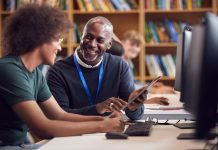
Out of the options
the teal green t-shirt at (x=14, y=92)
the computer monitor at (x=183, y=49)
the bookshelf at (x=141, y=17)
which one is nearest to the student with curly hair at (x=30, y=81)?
the teal green t-shirt at (x=14, y=92)

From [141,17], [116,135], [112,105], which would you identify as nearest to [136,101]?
[112,105]

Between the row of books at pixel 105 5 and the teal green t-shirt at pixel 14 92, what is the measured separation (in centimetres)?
284

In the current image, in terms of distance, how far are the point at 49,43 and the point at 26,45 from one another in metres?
0.10

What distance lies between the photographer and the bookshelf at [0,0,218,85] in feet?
16.3

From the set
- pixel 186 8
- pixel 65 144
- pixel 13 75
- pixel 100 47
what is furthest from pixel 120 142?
pixel 186 8

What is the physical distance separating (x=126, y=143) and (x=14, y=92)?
53 cm

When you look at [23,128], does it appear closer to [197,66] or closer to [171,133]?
[171,133]

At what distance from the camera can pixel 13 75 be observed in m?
1.94

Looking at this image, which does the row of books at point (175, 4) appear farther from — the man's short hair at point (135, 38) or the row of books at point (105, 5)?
the man's short hair at point (135, 38)

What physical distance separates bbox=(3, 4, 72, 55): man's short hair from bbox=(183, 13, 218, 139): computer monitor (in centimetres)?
94

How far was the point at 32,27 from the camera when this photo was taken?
2.08 meters

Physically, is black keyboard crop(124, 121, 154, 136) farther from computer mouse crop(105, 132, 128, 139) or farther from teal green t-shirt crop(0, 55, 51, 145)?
teal green t-shirt crop(0, 55, 51, 145)

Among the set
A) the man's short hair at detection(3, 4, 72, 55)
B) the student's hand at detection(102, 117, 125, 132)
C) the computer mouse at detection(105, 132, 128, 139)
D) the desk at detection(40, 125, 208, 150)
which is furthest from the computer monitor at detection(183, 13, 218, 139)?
the man's short hair at detection(3, 4, 72, 55)

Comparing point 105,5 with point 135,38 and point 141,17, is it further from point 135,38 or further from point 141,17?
point 135,38
